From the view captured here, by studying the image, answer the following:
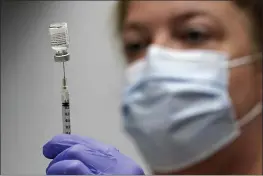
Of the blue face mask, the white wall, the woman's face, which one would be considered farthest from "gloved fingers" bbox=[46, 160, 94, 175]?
the woman's face

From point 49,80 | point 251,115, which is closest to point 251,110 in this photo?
point 251,115

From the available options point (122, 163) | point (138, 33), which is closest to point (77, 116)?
point (138, 33)

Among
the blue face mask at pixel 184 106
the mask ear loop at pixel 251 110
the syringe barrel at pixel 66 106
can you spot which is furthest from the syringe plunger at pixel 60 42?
the mask ear loop at pixel 251 110

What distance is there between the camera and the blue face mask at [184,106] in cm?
120

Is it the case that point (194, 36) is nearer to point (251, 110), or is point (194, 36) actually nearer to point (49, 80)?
point (251, 110)

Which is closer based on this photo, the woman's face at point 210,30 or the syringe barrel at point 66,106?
the syringe barrel at point 66,106

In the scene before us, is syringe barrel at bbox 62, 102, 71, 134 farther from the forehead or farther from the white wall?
the forehead

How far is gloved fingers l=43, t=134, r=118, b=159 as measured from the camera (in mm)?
844

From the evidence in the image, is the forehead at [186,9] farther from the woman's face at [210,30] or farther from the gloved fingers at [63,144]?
the gloved fingers at [63,144]

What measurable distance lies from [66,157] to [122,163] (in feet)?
0.37

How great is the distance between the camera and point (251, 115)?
124 cm

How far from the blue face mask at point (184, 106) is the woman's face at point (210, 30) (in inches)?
0.8

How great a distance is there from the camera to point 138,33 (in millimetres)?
1272

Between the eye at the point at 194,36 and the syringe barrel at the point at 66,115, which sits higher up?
the eye at the point at 194,36
